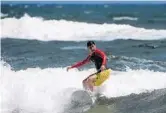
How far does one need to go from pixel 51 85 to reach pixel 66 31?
24340 mm

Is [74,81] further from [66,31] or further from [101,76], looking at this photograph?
[66,31]

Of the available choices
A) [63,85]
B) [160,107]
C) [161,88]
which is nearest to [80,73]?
[63,85]

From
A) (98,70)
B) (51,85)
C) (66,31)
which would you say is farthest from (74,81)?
(66,31)

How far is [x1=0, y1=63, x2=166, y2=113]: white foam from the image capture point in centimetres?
1256

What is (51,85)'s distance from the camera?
1391 centimetres

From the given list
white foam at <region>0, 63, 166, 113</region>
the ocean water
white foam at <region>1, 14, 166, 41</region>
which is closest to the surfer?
the ocean water

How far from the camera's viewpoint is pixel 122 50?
24062 millimetres

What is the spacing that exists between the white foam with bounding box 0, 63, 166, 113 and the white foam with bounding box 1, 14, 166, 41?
653 inches

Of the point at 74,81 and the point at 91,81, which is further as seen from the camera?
the point at 74,81

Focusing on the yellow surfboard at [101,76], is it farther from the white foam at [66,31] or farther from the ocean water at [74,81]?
the white foam at [66,31]

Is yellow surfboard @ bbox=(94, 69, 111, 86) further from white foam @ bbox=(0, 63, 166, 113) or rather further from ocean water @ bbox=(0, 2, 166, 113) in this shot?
white foam @ bbox=(0, 63, 166, 113)

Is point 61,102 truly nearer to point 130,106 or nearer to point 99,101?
point 99,101

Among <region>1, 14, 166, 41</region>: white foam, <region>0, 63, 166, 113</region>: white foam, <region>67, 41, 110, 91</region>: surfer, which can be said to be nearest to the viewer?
<region>67, 41, 110, 91</region>: surfer

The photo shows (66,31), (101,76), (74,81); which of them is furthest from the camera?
(66,31)
